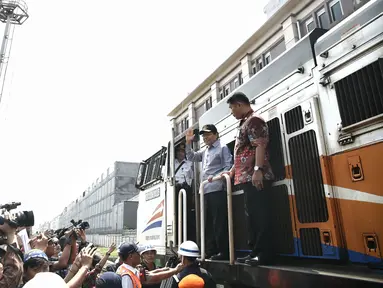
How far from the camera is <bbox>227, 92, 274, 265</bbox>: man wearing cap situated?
277 centimetres

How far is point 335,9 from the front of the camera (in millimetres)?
13656

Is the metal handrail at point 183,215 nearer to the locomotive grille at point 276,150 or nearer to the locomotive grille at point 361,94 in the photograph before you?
the locomotive grille at point 276,150

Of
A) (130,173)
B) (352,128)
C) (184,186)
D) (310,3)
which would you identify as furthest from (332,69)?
(130,173)

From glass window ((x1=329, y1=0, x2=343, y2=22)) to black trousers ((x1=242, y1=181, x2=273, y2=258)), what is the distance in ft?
44.0

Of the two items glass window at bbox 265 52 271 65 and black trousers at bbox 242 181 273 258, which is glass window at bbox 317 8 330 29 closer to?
glass window at bbox 265 52 271 65

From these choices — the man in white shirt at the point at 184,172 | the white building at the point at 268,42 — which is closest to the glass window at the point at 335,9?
the white building at the point at 268,42

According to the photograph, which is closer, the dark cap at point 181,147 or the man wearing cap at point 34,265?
the man wearing cap at point 34,265

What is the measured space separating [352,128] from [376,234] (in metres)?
0.77

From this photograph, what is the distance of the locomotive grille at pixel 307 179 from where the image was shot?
2.50 m

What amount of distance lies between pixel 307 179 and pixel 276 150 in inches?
20.2

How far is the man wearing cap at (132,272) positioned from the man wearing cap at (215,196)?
604mm

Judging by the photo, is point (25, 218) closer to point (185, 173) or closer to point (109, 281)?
point (109, 281)

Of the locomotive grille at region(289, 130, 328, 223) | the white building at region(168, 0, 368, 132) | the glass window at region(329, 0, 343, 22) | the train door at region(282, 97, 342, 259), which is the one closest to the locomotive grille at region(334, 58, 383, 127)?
the train door at region(282, 97, 342, 259)

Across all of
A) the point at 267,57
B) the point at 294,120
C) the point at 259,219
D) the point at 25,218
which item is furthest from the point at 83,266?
the point at 267,57
